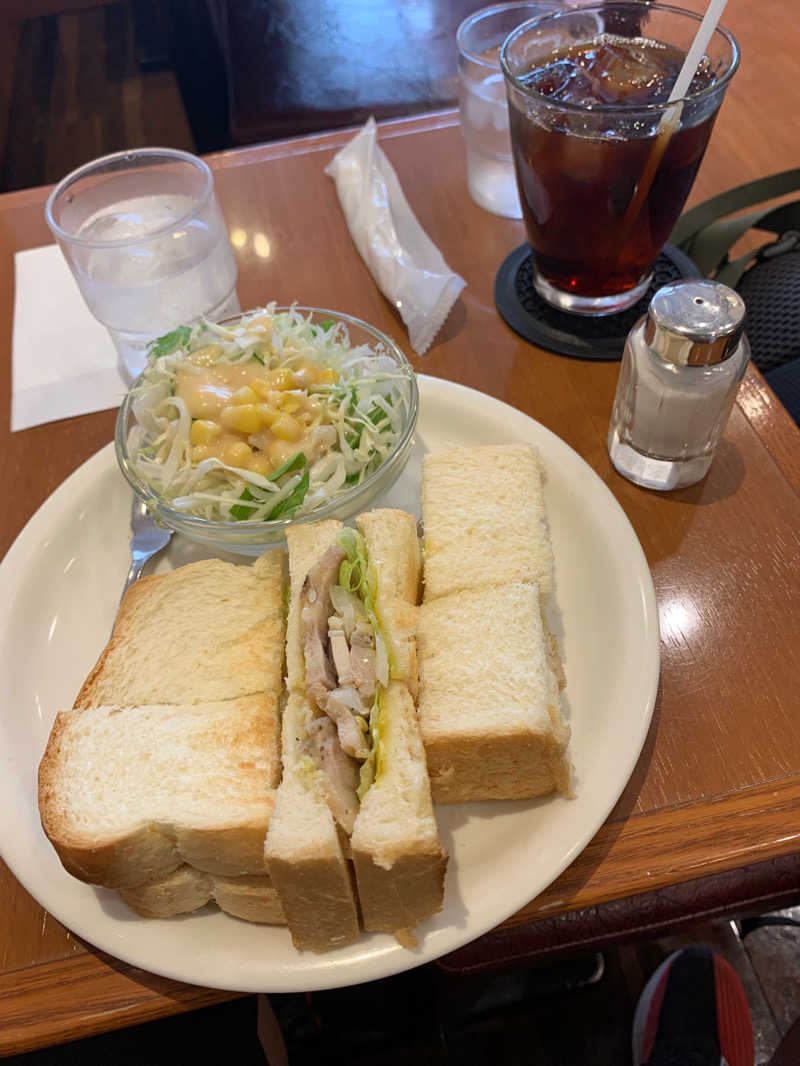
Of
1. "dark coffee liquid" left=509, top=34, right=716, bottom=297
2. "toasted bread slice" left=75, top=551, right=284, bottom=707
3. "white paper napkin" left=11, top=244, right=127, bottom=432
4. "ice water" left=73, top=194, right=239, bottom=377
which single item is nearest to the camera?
"toasted bread slice" left=75, top=551, right=284, bottom=707

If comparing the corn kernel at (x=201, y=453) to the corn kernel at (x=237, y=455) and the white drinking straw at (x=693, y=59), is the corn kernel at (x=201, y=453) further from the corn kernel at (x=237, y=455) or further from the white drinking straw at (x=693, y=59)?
the white drinking straw at (x=693, y=59)

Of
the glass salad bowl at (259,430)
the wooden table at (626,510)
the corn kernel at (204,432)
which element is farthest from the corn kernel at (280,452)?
the wooden table at (626,510)

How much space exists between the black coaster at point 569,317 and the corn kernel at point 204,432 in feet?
2.58

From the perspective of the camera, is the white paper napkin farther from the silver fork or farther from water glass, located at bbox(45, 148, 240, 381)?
the silver fork

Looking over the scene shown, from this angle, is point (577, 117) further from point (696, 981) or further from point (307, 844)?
point (696, 981)

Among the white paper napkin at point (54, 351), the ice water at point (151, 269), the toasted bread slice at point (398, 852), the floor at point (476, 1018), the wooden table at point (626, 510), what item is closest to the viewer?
the toasted bread slice at point (398, 852)

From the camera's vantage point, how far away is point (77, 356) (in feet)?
6.54

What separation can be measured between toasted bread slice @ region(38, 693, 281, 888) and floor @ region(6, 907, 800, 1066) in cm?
46

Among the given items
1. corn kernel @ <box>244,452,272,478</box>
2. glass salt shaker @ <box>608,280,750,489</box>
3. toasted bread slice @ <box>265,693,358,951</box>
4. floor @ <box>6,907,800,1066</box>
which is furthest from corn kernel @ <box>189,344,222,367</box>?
floor @ <box>6,907,800,1066</box>

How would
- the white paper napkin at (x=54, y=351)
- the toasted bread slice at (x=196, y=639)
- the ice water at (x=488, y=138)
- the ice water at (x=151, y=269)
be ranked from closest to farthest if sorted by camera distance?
the toasted bread slice at (x=196, y=639) < the ice water at (x=151, y=269) < the white paper napkin at (x=54, y=351) < the ice water at (x=488, y=138)

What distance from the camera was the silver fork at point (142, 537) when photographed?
1.57 metres

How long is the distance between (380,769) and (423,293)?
1.17 m

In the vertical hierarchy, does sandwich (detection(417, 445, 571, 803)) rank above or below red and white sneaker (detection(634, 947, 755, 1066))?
above

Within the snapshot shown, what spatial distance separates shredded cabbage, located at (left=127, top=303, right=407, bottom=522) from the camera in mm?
1482
